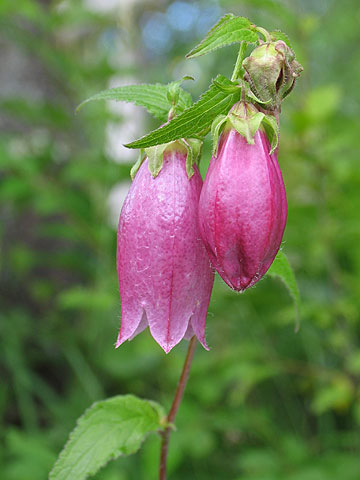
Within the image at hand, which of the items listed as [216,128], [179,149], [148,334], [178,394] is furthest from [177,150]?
[148,334]

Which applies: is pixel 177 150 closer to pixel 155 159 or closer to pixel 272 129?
pixel 155 159

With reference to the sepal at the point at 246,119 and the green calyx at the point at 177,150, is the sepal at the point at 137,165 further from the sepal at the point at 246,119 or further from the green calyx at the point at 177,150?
the sepal at the point at 246,119

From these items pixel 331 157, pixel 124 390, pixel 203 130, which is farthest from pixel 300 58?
pixel 124 390

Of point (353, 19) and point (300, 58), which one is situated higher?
point (353, 19)

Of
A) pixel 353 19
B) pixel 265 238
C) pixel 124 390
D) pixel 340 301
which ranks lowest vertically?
pixel 124 390

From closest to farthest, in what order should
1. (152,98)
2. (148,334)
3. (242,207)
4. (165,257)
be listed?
(242,207) < (165,257) < (152,98) < (148,334)

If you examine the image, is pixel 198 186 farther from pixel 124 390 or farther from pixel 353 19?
pixel 353 19

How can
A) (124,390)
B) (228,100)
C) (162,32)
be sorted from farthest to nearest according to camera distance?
(162,32)
(124,390)
(228,100)

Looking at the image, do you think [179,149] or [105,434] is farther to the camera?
[105,434]
